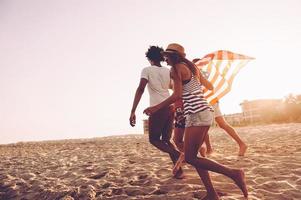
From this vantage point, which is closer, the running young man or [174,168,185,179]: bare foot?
the running young man

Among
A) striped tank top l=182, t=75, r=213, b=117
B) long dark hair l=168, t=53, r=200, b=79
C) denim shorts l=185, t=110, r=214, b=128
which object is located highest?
long dark hair l=168, t=53, r=200, b=79

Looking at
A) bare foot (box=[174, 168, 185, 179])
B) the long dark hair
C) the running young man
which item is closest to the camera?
the long dark hair

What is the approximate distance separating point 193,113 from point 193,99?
0.15 meters

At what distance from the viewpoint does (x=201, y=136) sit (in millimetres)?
2844

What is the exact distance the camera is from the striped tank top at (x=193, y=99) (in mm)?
2854

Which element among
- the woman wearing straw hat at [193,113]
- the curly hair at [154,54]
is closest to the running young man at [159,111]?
the curly hair at [154,54]

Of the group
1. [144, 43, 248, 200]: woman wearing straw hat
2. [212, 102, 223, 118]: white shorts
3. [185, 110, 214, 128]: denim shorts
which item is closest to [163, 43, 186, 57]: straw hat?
[144, 43, 248, 200]: woman wearing straw hat

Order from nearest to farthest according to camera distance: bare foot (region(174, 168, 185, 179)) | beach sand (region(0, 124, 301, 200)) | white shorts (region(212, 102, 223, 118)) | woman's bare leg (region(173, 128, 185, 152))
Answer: beach sand (region(0, 124, 301, 200)), bare foot (region(174, 168, 185, 179)), woman's bare leg (region(173, 128, 185, 152)), white shorts (region(212, 102, 223, 118))

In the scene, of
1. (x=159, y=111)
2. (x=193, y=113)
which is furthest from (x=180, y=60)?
(x=159, y=111)

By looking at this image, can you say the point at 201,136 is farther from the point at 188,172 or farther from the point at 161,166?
the point at 161,166

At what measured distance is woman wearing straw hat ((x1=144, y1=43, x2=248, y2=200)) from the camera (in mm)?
2818

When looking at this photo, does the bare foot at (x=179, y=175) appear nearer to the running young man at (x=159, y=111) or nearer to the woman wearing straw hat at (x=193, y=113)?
the running young man at (x=159, y=111)

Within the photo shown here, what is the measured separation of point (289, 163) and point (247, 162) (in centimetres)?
64

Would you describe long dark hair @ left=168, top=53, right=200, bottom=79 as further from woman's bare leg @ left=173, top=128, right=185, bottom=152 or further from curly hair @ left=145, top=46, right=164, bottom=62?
woman's bare leg @ left=173, top=128, right=185, bottom=152
